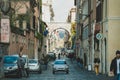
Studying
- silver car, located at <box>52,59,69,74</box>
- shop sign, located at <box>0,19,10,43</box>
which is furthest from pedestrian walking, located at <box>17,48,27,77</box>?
silver car, located at <box>52,59,69,74</box>

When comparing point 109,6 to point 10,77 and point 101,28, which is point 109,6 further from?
point 10,77

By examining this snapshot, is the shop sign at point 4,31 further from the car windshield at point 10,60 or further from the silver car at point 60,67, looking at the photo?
the silver car at point 60,67

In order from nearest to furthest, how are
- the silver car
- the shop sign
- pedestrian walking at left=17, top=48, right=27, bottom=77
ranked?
the shop sign → pedestrian walking at left=17, top=48, right=27, bottom=77 → the silver car

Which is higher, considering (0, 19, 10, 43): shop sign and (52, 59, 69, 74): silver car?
(0, 19, 10, 43): shop sign

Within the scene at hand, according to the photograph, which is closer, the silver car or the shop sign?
the shop sign

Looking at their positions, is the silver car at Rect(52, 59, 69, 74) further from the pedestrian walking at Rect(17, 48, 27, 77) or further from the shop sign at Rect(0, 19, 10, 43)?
Result: the shop sign at Rect(0, 19, 10, 43)

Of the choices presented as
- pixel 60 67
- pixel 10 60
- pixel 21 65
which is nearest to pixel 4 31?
pixel 21 65

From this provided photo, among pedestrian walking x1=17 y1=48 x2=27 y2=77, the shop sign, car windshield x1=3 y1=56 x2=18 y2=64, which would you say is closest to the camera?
the shop sign

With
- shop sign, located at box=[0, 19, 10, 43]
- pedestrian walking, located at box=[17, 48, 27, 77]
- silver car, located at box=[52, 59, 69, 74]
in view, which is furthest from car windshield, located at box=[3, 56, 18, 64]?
silver car, located at box=[52, 59, 69, 74]

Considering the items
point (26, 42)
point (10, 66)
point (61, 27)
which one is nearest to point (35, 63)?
point (10, 66)

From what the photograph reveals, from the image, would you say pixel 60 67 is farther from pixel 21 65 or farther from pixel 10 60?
pixel 21 65

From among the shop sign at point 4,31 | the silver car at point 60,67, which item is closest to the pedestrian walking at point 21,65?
the shop sign at point 4,31

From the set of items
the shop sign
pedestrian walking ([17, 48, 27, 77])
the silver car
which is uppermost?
the shop sign

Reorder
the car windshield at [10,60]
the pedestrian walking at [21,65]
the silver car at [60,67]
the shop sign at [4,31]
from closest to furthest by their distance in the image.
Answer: the shop sign at [4,31], the pedestrian walking at [21,65], the car windshield at [10,60], the silver car at [60,67]
